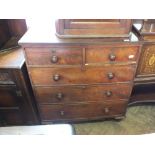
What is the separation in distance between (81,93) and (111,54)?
0.40m

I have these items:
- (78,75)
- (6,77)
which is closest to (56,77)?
(78,75)

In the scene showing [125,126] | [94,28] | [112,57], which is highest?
[94,28]

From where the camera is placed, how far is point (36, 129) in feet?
3.43

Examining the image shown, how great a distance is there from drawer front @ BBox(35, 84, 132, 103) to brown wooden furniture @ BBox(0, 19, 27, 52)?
45cm

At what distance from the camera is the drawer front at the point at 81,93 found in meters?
1.28

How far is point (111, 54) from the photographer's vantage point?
3.61 feet

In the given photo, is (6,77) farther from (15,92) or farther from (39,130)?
(39,130)

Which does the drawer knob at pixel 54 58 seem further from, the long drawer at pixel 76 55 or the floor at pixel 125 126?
the floor at pixel 125 126

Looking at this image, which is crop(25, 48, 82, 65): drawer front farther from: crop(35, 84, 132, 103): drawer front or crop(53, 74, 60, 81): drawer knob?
crop(35, 84, 132, 103): drawer front

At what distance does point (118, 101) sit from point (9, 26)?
3.69ft

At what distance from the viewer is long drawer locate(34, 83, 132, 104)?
128cm

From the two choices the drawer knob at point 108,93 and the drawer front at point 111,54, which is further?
the drawer knob at point 108,93

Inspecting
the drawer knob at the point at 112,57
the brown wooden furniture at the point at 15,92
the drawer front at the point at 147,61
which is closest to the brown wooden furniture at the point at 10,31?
the brown wooden furniture at the point at 15,92

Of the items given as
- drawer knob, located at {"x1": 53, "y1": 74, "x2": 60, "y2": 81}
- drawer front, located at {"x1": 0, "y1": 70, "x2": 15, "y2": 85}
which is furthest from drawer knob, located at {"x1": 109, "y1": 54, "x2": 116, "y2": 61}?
drawer front, located at {"x1": 0, "y1": 70, "x2": 15, "y2": 85}
